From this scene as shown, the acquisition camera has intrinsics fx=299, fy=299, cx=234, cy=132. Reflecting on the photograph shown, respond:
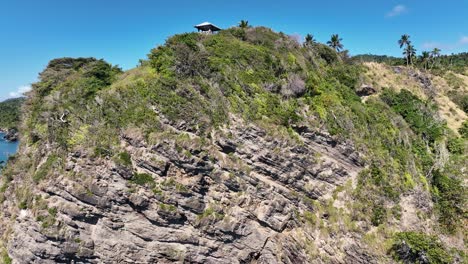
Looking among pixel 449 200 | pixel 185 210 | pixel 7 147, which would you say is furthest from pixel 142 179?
pixel 7 147

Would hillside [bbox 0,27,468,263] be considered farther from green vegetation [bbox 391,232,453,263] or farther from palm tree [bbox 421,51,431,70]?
palm tree [bbox 421,51,431,70]

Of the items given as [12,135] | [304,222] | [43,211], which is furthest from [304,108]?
[12,135]

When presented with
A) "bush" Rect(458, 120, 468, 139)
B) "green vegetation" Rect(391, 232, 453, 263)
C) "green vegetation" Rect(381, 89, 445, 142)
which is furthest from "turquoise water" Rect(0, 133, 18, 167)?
"bush" Rect(458, 120, 468, 139)

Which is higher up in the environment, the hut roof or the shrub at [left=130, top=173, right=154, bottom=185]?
the hut roof

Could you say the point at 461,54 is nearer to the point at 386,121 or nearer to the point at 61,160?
the point at 386,121

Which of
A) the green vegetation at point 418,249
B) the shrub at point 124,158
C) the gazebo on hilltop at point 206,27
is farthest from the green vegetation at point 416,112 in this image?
the shrub at point 124,158

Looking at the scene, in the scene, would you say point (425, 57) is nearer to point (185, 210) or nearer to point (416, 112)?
point (416, 112)

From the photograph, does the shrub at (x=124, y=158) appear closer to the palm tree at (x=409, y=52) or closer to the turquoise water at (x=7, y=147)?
the palm tree at (x=409, y=52)
